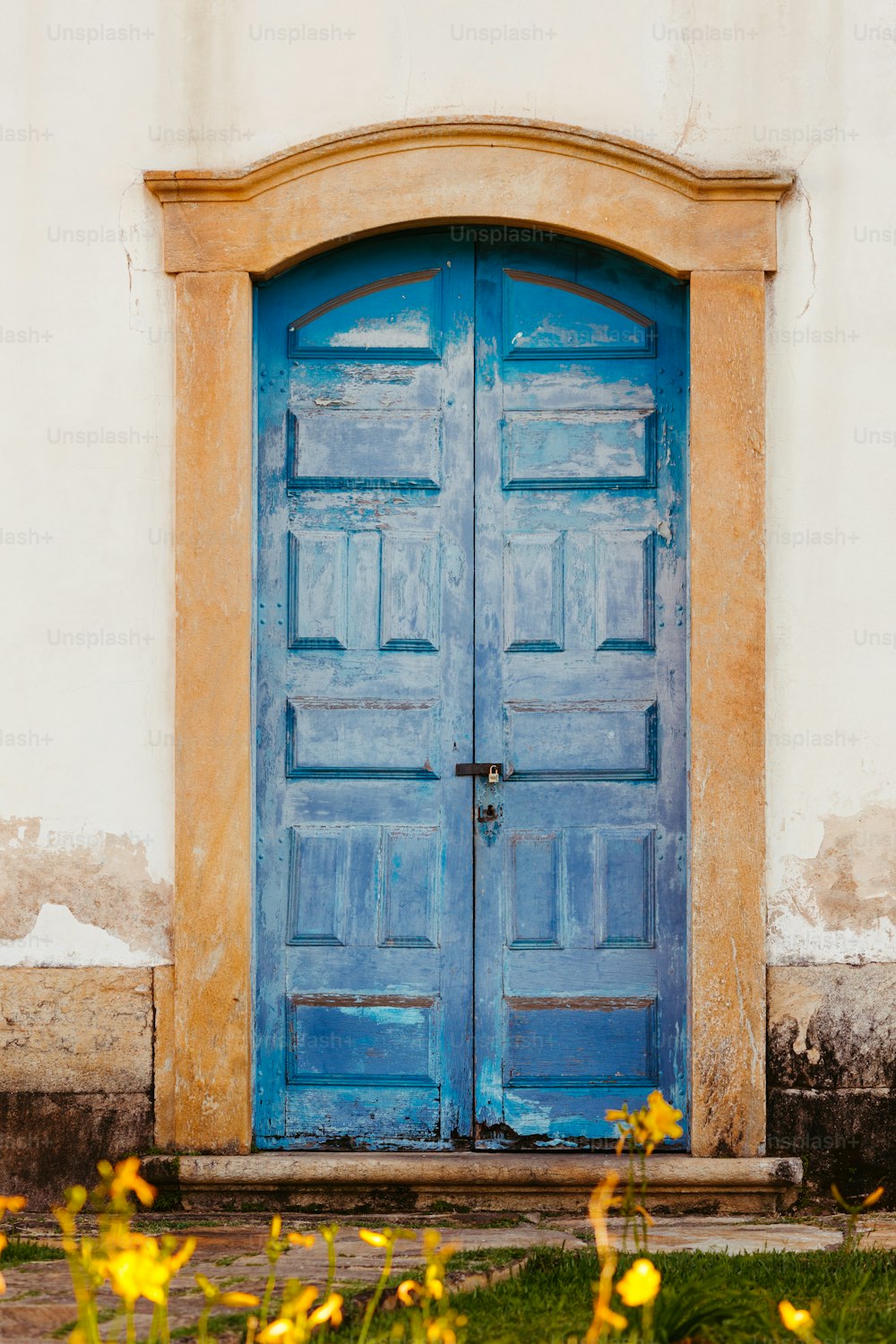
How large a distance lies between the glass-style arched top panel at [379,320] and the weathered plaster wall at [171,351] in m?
0.47

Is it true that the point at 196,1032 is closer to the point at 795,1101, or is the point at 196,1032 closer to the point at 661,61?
the point at 795,1101

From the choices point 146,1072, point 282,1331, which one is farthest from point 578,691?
point 282,1331

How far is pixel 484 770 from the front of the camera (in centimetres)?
423

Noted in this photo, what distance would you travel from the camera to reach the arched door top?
4117 millimetres

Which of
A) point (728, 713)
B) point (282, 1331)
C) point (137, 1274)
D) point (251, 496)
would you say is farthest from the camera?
point (251, 496)

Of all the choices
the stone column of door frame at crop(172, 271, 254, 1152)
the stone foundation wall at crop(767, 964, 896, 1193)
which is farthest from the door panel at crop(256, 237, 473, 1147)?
the stone foundation wall at crop(767, 964, 896, 1193)

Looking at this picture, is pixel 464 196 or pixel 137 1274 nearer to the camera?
pixel 137 1274

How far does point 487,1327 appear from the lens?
8.21 ft

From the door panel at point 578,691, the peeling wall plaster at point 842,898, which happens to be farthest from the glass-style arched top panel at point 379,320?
the peeling wall plaster at point 842,898

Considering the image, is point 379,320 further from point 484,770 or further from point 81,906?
point 81,906

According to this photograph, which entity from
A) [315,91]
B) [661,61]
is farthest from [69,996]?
[661,61]

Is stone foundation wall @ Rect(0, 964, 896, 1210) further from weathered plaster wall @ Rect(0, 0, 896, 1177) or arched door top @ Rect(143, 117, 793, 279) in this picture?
arched door top @ Rect(143, 117, 793, 279)

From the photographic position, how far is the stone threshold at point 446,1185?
3.94 meters

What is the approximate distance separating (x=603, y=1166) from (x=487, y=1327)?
1.53m
